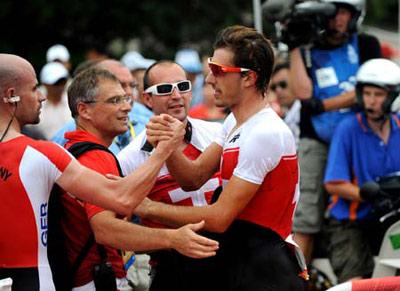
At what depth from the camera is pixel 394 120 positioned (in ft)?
25.6

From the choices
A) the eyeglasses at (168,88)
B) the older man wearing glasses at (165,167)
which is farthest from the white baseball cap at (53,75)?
the eyeglasses at (168,88)

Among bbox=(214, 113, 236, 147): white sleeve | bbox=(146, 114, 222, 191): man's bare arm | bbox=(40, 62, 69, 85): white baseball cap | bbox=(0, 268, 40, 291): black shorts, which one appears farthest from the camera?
bbox=(40, 62, 69, 85): white baseball cap

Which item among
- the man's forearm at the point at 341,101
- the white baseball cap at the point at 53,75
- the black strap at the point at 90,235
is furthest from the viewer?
the white baseball cap at the point at 53,75

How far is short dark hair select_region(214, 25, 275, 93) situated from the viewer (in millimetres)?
5020

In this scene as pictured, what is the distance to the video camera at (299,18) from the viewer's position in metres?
7.77

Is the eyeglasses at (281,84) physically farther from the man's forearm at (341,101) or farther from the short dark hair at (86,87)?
the short dark hair at (86,87)

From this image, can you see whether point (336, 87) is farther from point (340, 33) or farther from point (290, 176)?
point (290, 176)

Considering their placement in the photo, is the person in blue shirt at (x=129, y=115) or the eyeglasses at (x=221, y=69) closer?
the eyeglasses at (x=221, y=69)

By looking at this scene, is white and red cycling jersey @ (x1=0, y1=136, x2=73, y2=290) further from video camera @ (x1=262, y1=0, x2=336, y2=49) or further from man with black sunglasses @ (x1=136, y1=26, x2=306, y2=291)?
video camera @ (x1=262, y1=0, x2=336, y2=49)

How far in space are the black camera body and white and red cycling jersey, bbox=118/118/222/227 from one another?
462mm

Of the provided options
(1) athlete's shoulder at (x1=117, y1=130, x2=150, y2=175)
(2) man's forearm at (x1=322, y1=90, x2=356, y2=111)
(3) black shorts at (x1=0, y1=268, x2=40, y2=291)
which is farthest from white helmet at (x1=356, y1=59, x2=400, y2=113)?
(3) black shorts at (x1=0, y1=268, x2=40, y2=291)

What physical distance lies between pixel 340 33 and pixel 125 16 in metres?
A: 14.2

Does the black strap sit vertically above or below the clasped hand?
below

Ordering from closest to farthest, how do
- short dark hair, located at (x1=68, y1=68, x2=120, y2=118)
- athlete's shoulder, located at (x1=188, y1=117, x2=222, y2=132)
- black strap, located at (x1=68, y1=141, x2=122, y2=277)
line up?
black strap, located at (x1=68, y1=141, x2=122, y2=277) < short dark hair, located at (x1=68, y1=68, x2=120, y2=118) < athlete's shoulder, located at (x1=188, y1=117, x2=222, y2=132)
